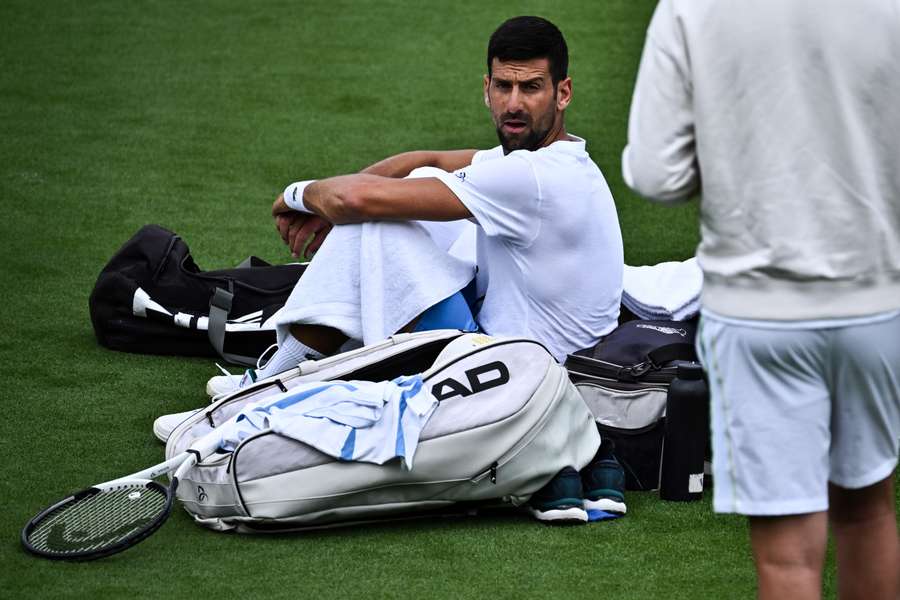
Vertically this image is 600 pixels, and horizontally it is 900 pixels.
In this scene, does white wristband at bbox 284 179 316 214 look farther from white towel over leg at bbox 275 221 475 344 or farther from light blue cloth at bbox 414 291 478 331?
light blue cloth at bbox 414 291 478 331

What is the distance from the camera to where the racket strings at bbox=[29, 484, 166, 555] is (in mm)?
3277

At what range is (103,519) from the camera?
11.0 feet

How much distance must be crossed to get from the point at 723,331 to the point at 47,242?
4196 mm

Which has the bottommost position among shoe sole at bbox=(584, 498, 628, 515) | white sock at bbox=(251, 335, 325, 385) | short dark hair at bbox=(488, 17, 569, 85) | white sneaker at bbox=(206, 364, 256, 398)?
shoe sole at bbox=(584, 498, 628, 515)

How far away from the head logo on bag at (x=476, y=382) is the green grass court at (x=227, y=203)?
35 centimetres

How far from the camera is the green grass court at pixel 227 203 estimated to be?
329 cm

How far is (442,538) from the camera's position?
11.5 feet

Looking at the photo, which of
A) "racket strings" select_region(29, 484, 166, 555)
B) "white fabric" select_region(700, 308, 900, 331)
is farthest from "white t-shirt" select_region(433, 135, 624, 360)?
"white fabric" select_region(700, 308, 900, 331)

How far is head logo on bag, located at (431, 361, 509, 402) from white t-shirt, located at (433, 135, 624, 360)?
1.77 feet

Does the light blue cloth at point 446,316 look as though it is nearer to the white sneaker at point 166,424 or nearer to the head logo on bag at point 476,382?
the head logo on bag at point 476,382

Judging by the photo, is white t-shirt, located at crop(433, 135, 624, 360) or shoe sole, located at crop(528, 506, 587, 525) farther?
white t-shirt, located at crop(433, 135, 624, 360)

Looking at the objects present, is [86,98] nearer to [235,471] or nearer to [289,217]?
[289,217]

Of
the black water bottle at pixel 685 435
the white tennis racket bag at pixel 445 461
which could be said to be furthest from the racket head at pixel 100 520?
the black water bottle at pixel 685 435

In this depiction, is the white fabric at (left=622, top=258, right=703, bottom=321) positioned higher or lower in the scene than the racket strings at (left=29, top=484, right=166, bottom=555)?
higher
